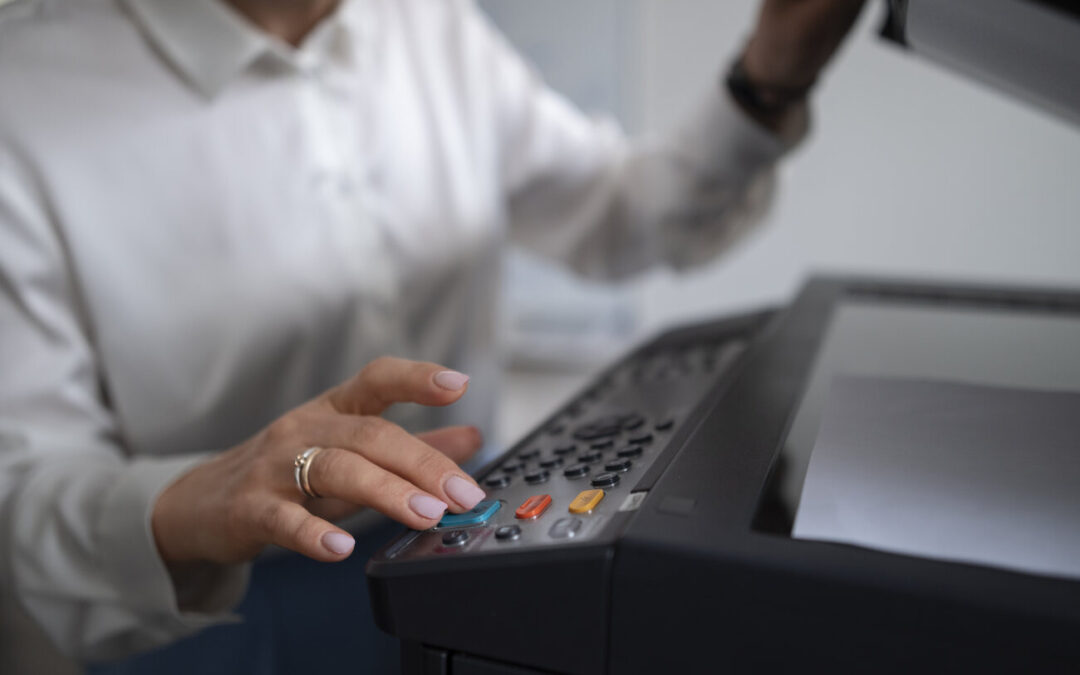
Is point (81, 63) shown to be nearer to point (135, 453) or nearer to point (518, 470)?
point (135, 453)

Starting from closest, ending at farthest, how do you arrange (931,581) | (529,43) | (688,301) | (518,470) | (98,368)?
(931,581)
(518,470)
(98,368)
(688,301)
(529,43)

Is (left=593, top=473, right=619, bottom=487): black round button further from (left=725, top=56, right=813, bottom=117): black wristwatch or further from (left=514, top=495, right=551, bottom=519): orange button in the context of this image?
(left=725, top=56, right=813, bottom=117): black wristwatch

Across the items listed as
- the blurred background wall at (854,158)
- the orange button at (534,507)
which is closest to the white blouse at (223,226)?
the orange button at (534,507)

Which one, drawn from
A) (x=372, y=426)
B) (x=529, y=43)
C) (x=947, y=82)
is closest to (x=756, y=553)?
(x=372, y=426)

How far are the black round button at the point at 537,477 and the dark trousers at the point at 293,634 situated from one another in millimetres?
318

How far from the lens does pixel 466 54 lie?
2.50 feet

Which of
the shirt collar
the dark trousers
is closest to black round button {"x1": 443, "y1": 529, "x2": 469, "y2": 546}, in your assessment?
the dark trousers

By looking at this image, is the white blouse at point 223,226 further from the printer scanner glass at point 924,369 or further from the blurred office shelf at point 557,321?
the blurred office shelf at point 557,321

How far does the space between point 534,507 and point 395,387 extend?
0.11 meters

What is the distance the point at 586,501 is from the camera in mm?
284

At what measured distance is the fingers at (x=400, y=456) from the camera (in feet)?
1.00

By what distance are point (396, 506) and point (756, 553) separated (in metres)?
0.14

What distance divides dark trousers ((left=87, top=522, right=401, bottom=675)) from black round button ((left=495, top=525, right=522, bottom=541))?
14.2 inches

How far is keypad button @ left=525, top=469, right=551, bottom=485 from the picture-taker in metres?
0.32
